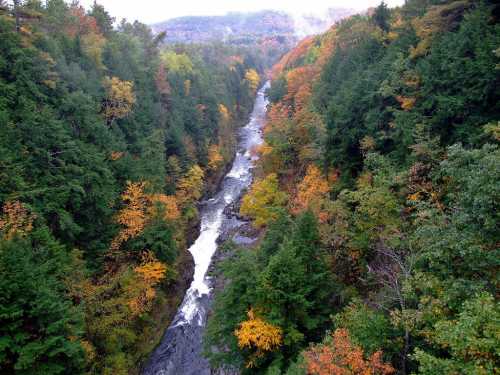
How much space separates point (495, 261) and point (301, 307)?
9.62 m

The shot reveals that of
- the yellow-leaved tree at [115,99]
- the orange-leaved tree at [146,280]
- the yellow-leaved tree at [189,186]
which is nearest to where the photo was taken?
the orange-leaved tree at [146,280]

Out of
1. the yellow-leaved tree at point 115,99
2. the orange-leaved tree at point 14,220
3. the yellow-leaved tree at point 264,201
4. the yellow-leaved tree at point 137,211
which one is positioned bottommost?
the yellow-leaved tree at point 264,201

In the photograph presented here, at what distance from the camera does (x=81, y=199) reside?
2572 centimetres

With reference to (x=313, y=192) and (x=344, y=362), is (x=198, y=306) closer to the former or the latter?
(x=313, y=192)

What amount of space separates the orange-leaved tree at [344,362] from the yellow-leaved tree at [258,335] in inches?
162

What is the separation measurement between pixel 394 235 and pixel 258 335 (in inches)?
303

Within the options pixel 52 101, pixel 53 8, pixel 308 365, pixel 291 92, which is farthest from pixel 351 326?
pixel 291 92

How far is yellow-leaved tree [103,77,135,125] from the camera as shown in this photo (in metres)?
34.9

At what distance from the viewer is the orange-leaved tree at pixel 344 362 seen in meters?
11.0

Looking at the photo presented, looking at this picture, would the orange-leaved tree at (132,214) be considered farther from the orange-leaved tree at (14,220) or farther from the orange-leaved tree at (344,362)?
the orange-leaved tree at (344,362)

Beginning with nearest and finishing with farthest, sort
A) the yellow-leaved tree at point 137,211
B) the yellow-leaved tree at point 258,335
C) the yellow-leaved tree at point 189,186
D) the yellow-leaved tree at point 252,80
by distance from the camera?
the yellow-leaved tree at point 258,335 < the yellow-leaved tree at point 137,211 < the yellow-leaved tree at point 189,186 < the yellow-leaved tree at point 252,80

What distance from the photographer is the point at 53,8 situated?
36.9 meters

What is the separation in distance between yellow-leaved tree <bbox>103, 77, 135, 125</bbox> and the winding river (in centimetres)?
Result: 1545

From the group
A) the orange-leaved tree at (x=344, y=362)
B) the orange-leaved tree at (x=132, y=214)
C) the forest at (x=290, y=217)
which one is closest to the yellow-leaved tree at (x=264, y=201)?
the forest at (x=290, y=217)
